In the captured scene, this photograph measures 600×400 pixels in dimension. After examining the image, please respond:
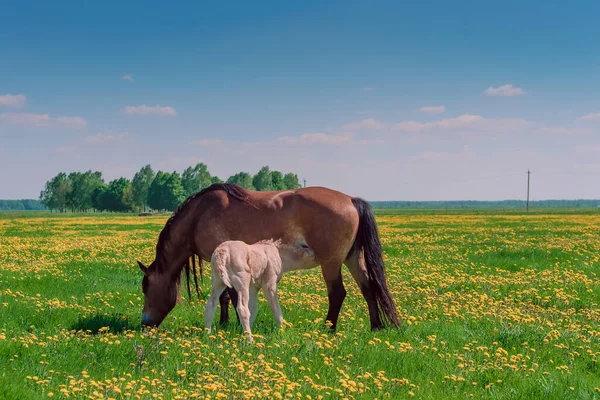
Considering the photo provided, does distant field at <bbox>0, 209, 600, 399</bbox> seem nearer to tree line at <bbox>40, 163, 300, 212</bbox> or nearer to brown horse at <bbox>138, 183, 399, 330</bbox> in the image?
brown horse at <bbox>138, 183, 399, 330</bbox>

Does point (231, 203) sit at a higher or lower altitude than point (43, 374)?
higher

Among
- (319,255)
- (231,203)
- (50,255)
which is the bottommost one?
Result: (50,255)

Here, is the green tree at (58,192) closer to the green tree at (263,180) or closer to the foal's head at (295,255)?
the green tree at (263,180)

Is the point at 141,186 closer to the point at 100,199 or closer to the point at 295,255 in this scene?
the point at 100,199

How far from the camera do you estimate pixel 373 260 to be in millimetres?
9484

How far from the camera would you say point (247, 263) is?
8.27 meters

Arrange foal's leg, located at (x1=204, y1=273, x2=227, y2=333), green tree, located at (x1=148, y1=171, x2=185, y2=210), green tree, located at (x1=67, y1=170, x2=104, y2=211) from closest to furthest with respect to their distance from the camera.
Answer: foal's leg, located at (x1=204, y1=273, x2=227, y2=333) < green tree, located at (x1=148, y1=171, x2=185, y2=210) < green tree, located at (x1=67, y1=170, x2=104, y2=211)

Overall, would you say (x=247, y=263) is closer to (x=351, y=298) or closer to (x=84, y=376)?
(x=84, y=376)

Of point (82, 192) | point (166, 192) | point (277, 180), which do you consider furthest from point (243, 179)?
point (82, 192)

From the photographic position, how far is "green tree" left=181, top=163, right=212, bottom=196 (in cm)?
15625

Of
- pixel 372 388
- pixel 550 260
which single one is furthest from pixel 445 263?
pixel 372 388

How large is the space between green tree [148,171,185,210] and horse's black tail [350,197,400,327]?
138m

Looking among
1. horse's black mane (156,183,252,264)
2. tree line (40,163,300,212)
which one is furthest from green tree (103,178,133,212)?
horse's black mane (156,183,252,264)

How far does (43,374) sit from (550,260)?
17638mm
